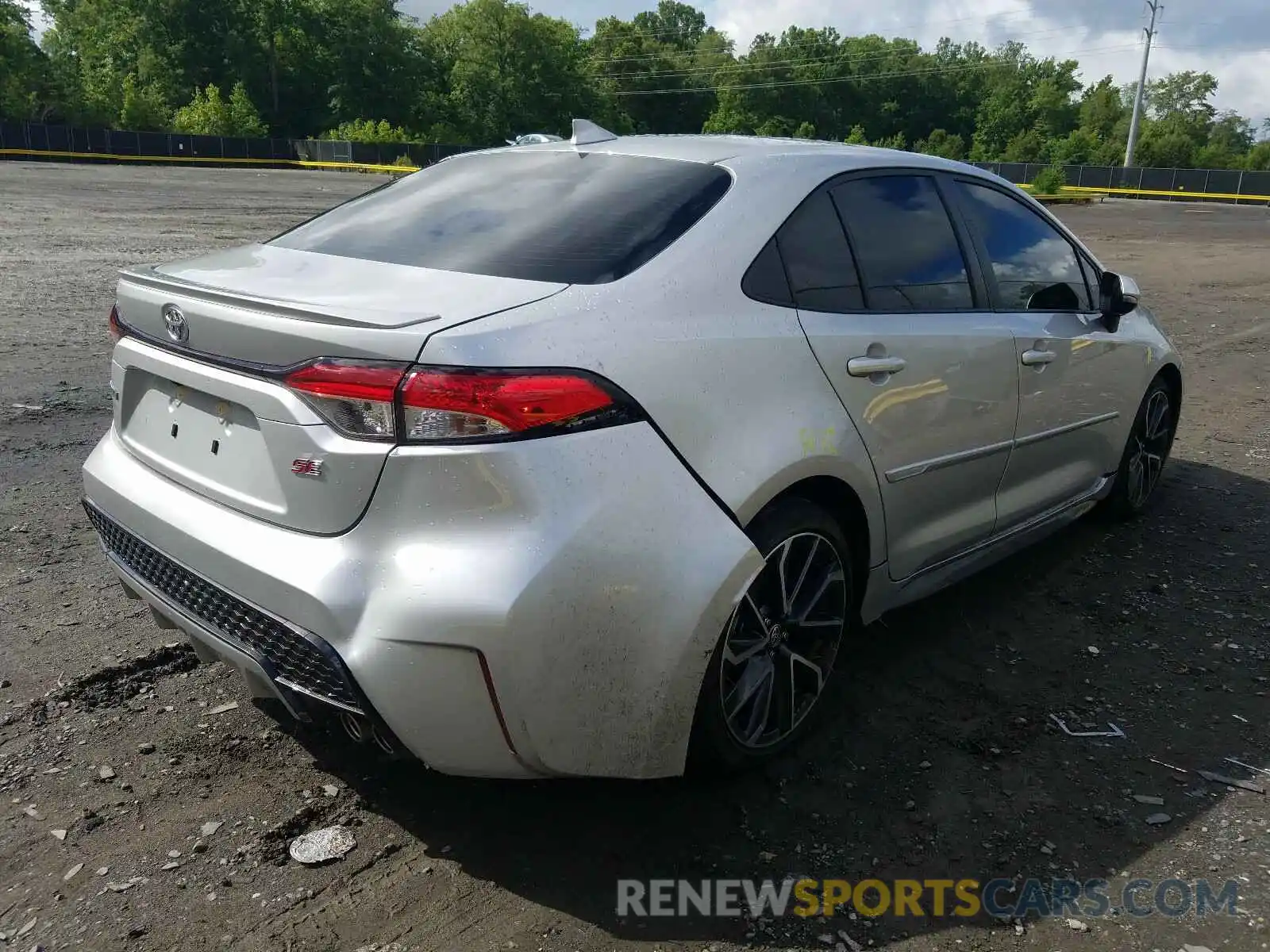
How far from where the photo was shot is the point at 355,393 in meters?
2.22

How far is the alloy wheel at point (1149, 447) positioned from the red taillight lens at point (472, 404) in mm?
3777

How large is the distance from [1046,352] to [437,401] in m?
2.63

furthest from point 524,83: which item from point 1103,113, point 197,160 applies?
point 1103,113

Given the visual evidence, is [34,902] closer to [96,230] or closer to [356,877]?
[356,877]

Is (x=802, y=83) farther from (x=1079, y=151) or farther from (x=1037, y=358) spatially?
(x=1037, y=358)

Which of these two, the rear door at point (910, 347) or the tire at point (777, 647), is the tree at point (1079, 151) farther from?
the tire at point (777, 647)

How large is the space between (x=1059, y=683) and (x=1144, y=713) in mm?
273

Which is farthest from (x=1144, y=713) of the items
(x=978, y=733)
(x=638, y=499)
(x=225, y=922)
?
(x=225, y=922)

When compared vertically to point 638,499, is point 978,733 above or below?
below

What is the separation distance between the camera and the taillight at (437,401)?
2.19 m

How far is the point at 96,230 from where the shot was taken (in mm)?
16328

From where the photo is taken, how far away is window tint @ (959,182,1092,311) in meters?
3.86

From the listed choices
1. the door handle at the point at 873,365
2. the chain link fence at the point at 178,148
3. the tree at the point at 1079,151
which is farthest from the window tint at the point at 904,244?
the tree at the point at 1079,151

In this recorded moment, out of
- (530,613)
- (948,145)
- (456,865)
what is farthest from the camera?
(948,145)
